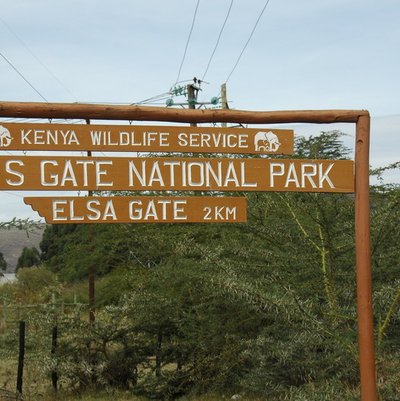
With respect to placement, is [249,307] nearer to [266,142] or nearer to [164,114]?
[266,142]

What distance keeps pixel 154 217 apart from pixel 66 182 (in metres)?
0.61

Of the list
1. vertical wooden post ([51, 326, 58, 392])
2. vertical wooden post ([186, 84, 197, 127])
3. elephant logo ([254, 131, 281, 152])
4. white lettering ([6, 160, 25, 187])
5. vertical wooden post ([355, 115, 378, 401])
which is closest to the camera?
white lettering ([6, 160, 25, 187])

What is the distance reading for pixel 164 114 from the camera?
16.9 feet

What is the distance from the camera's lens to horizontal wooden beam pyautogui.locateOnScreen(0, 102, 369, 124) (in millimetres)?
4938

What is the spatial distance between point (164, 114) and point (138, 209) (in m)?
0.67

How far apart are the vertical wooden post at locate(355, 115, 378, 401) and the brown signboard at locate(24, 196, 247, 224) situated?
80 centimetres

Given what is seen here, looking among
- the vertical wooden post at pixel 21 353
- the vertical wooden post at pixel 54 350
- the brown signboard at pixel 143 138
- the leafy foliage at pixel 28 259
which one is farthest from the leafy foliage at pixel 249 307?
the leafy foliage at pixel 28 259

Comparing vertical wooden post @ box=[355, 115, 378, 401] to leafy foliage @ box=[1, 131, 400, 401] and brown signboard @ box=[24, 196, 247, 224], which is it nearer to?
leafy foliage @ box=[1, 131, 400, 401]

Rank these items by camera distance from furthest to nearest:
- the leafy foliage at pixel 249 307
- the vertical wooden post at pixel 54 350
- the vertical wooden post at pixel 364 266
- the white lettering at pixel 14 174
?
the vertical wooden post at pixel 54 350, the leafy foliage at pixel 249 307, the vertical wooden post at pixel 364 266, the white lettering at pixel 14 174

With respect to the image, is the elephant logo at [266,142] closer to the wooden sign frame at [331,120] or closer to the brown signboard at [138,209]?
the wooden sign frame at [331,120]

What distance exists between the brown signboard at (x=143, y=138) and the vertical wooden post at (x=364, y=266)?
496mm

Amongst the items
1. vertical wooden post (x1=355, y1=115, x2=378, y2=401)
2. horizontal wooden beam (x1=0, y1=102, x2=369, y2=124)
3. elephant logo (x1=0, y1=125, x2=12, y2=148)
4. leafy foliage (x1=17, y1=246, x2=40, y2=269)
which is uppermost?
leafy foliage (x1=17, y1=246, x2=40, y2=269)

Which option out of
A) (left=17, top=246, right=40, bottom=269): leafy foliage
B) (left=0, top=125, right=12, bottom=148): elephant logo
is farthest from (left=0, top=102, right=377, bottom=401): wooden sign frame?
(left=17, top=246, right=40, bottom=269): leafy foliage

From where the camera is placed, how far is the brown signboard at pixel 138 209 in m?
4.88
